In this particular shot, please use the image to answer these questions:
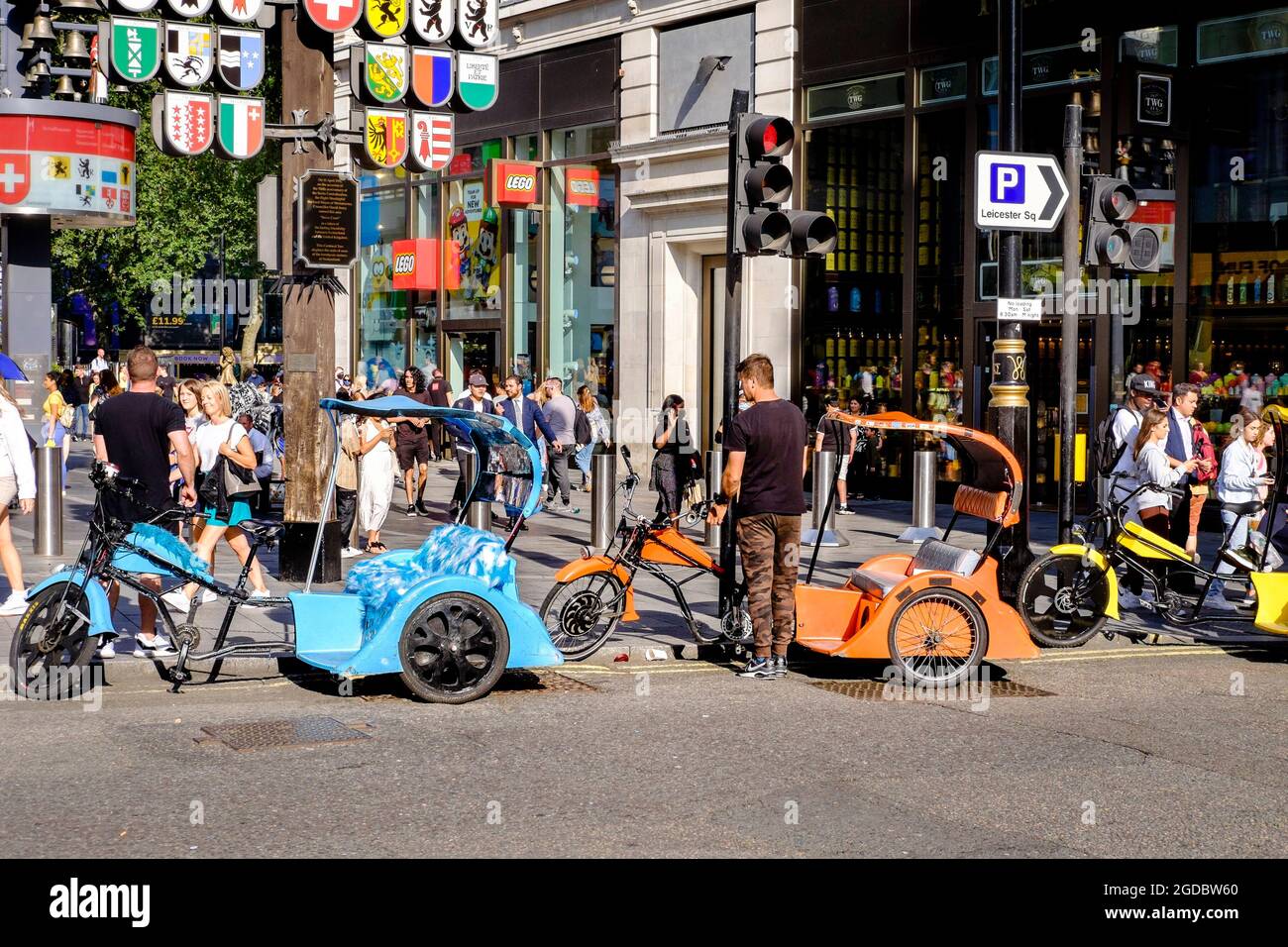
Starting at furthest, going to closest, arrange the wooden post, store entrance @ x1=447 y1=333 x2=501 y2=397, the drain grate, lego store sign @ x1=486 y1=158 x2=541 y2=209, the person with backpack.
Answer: store entrance @ x1=447 y1=333 x2=501 y2=397
lego store sign @ x1=486 y1=158 x2=541 y2=209
the wooden post
the person with backpack
the drain grate

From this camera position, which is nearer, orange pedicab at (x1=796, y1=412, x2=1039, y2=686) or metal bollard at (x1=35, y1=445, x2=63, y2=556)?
orange pedicab at (x1=796, y1=412, x2=1039, y2=686)

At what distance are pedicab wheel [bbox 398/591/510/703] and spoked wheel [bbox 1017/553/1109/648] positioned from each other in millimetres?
3895

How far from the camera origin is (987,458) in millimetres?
9695

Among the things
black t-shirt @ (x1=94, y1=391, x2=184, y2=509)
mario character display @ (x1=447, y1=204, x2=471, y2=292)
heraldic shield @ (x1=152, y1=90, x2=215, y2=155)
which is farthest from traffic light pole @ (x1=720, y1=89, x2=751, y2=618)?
mario character display @ (x1=447, y1=204, x2=471, y2=292)

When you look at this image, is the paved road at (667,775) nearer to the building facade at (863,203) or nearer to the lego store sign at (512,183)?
the building facade at (863,203)

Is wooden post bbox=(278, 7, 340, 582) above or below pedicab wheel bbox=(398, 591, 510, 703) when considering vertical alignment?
above

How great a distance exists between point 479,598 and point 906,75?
13694 mm

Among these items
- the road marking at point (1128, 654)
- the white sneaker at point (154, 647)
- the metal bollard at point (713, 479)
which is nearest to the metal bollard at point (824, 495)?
the metal bollard at point (713, 479)

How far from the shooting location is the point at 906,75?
20.0m

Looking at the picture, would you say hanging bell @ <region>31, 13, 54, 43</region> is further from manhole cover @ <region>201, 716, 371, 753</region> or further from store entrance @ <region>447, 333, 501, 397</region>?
manhole cover @ <region>201, 716, 371, 753</region>

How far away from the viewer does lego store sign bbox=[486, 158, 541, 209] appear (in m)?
25.7

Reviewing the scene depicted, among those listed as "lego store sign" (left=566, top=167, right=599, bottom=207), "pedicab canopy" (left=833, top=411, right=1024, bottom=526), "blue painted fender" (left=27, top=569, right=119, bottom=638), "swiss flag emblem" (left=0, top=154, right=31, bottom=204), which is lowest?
"blue painted fender" (left=27, top=569, right=119, bottom=638)

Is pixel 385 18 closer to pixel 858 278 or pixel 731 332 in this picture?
pixel 731 332
